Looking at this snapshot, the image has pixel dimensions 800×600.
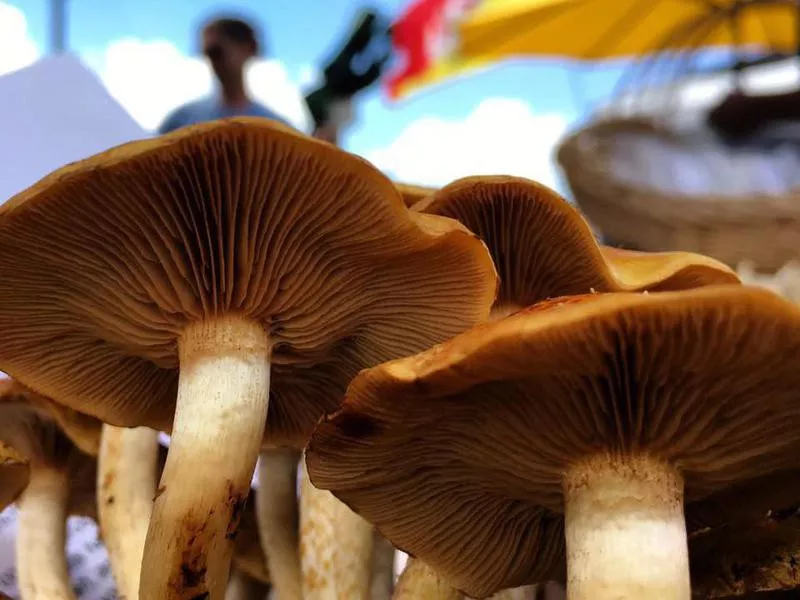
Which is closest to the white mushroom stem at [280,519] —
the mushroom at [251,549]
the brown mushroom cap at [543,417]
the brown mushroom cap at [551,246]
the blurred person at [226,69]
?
the mushroom at [251,549]

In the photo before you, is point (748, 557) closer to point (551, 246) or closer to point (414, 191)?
point (551, 246)

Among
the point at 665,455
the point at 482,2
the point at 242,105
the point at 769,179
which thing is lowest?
the point at 665,455

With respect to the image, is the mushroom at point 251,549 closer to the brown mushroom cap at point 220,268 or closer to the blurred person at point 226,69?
the brown mushroom cap at point 220,268

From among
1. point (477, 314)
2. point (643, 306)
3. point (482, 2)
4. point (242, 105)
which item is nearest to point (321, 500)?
point (477, 314)

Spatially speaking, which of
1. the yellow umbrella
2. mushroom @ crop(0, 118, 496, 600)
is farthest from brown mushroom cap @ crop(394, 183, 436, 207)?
the yellow umbrella

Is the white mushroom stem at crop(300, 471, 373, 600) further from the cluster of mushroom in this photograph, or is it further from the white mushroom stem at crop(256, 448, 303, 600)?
the white mushroom stem at crop(256, 448, 303, 600)

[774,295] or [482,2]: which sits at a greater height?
[482,2]

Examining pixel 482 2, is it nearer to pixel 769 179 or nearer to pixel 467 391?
pixel 769 179
